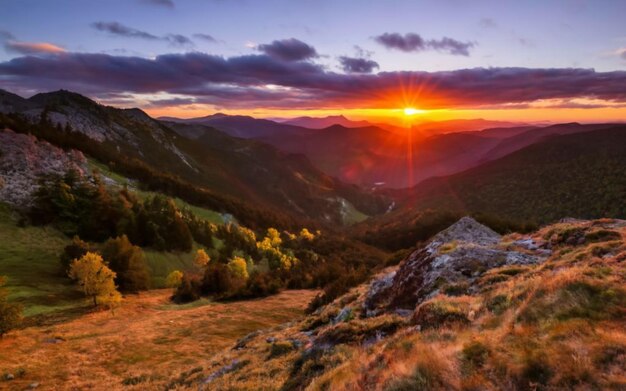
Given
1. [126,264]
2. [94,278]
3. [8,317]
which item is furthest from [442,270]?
A: [126,264]

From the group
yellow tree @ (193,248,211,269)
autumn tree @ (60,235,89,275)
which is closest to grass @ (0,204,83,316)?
autumn tree @ (60,235,89,275)

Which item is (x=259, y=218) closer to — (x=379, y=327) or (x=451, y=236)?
(x=451, y=236)

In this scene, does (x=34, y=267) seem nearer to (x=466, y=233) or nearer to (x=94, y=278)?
(x=94, y=278)

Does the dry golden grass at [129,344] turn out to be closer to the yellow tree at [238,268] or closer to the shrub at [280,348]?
A: the shrub at [280,348]

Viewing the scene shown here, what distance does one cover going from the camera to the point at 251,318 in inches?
2073

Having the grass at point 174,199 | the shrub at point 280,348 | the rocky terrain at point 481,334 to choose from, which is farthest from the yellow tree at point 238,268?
the shrub at point 280,348

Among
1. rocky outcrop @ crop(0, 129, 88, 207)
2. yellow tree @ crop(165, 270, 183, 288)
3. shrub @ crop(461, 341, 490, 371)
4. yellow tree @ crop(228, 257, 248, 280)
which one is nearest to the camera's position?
shrub @ crop(461, 341, 490, 371)

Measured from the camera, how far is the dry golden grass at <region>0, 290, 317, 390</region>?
28.3 metres

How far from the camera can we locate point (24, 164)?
84.2 meters

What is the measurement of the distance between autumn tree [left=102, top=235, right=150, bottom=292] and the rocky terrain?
153 feet

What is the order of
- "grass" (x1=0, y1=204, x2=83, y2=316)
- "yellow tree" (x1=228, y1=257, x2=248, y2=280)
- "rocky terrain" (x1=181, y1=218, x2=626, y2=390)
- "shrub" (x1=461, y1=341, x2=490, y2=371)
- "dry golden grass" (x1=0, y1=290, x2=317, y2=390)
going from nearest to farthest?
1. "rocky terrain" (x1=181, y1=218, x2=626, y2=390)
2. "shrub" (x1=461, y1=341, x2=490, y2=371)
3. "dry golden grass" (x1=0, y1=290, x2=317, y2=390)
4. "grass" (x1=0, y1=204, x2=83, y2=316)
5. "yellow tree" (x1=228, y1=257, x2=248, y2=280)

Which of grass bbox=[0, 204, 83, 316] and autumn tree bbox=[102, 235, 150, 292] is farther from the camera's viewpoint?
autumn tree bbox=[102, 235, 150, 292]

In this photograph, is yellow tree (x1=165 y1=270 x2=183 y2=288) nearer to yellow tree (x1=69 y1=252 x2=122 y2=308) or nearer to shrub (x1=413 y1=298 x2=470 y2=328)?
yellow tree (x1=69 y1=252 x2=122 y2=308)

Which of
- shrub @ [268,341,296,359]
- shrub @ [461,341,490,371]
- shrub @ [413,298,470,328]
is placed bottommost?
shrub @ [268,341,296,359]
